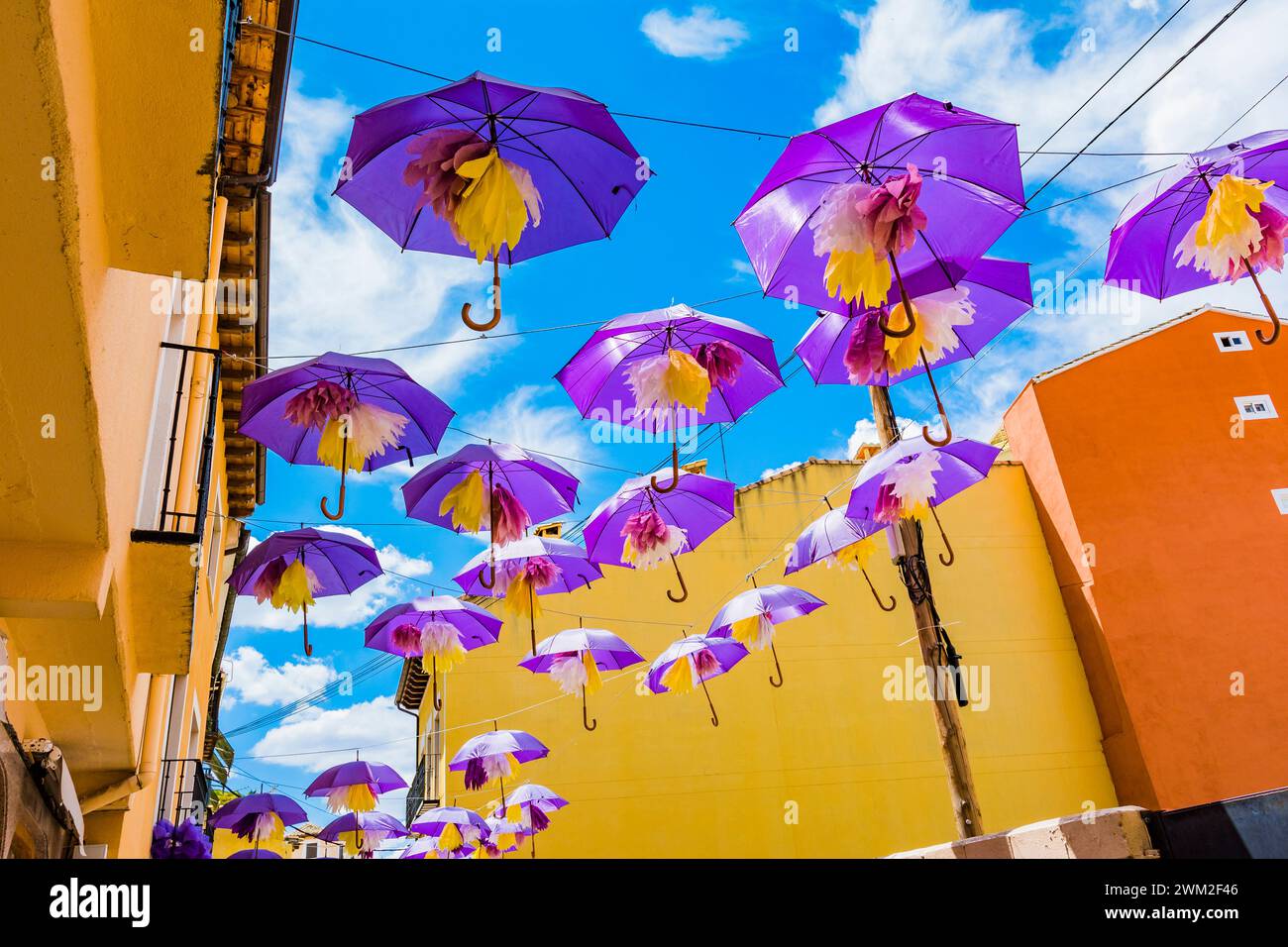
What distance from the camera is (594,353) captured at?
20.7ft

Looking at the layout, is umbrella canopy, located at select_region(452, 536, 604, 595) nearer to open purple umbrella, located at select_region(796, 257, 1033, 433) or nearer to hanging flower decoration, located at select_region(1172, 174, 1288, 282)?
open purple umbrella, located at select_region(796, 257, 1033, 433)

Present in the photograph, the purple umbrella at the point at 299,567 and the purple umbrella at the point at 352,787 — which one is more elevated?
the purple umbrella at the point at 299,567

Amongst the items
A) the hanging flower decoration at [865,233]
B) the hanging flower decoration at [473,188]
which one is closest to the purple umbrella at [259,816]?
the hanging flower decoration at [473,188]

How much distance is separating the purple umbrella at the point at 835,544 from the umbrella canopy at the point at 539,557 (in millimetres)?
1805

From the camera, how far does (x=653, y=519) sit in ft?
26.2

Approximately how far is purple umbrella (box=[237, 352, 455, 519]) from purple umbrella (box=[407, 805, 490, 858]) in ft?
28.4

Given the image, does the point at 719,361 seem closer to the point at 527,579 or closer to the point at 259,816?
the point at 527,579

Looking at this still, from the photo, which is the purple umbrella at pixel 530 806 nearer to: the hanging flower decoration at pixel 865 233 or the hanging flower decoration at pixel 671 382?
the hanging flower decoration at pixel 671 382

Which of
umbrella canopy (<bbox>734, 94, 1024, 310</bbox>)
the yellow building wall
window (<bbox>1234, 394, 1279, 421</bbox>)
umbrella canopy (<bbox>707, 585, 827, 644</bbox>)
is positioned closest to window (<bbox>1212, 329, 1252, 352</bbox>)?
window (<bbox>1234, 394, 1279, 421</bbox>)

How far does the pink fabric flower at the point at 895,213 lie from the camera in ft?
13.8

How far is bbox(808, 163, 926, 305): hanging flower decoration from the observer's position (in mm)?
4242

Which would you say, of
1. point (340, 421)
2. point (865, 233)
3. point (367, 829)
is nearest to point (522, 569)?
point (340, 421)

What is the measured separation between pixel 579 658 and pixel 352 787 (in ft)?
15.5
